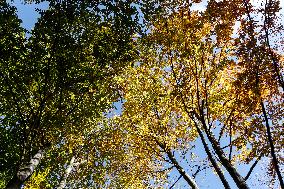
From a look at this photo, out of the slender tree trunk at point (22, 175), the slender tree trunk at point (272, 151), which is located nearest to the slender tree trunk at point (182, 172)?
the slender tree trunk at point (272, 151)

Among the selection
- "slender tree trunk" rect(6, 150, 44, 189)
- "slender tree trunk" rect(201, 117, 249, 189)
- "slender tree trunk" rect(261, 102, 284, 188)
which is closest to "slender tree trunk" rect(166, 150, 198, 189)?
"slender tree trunk" rect(201, 117, 249, 189)

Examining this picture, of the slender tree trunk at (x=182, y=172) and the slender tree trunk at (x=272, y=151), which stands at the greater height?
the slender tree trunk at (x=182, y=172)

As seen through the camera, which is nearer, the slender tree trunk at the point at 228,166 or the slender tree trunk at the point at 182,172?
the slender tree trunk at the point at 228,166

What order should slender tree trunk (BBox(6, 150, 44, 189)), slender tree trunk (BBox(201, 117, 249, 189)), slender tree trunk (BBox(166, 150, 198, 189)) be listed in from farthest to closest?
slender tree trunk (BBox(166, 150, 198, 189)) < slender tree trunk (BBox(6, 150, 44, 189)) < slender tree trunk (BBox(201, 117, 249, 189))

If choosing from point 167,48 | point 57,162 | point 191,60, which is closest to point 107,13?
point 167,48

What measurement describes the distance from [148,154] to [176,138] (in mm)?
1540

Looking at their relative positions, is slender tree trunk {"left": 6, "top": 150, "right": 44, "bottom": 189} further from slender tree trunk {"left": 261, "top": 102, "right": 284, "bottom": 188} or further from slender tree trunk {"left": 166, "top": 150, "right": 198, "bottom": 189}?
slender tree trunk {"left": 261, "top": 102, "right": 284, "bottom": 188}

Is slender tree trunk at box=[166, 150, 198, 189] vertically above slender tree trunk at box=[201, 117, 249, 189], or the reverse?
Result: slender tree trunk at box=[166, 150, 198, 189]

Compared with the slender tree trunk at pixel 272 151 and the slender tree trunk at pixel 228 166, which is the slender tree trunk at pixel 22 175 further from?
the slender tree trunk at pixel 272 151

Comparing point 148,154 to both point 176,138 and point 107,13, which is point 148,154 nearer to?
point 176,138

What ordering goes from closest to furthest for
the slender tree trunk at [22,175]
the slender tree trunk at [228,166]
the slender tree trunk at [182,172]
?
1. the slender tree trunk at [228,166]
2. the slender tree trunk at [22,175]
3. the slender tree trunk at [182,172]

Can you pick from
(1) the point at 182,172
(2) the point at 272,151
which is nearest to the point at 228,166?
(2) the point at 272,151

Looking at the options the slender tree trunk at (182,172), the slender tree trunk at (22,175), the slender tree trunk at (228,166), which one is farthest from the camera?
the slender tree trunk at (182,172)

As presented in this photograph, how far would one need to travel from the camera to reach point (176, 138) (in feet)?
48.4
